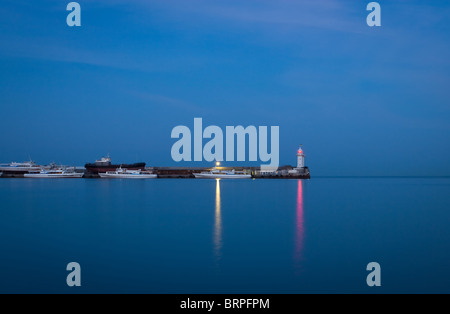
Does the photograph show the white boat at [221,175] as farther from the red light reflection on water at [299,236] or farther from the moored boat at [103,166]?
the red light reflection on water at [299,236]

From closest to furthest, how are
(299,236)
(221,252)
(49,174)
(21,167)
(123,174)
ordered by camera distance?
(221,252) → (299,236) → (123,174) → (49,174) → (21,167)

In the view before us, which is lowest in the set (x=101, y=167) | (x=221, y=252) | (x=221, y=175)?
(x=221, y=252)

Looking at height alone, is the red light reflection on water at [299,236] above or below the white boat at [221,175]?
below

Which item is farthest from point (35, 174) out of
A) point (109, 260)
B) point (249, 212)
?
point (109, 260)

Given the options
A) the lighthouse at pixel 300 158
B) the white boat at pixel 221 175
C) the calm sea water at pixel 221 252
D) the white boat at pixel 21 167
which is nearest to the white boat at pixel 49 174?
the white boat at pixel 21 167

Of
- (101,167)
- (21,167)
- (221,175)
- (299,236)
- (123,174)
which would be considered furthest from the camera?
(221,175)

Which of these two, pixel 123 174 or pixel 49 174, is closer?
pixel 123 174

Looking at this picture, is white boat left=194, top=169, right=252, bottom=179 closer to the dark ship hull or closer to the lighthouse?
the lighthouse

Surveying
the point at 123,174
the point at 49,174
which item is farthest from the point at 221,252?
the point at 49,174

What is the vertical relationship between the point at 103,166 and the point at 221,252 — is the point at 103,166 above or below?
above

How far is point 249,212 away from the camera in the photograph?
21531mm

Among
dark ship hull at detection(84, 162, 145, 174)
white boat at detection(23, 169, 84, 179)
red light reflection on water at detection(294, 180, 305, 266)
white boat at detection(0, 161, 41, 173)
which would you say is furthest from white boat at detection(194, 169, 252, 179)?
red light reflection on water at detection(294, 180, 305, 266)

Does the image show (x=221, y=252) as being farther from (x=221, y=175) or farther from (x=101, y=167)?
(x=221, y=175)

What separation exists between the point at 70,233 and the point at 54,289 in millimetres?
7050
